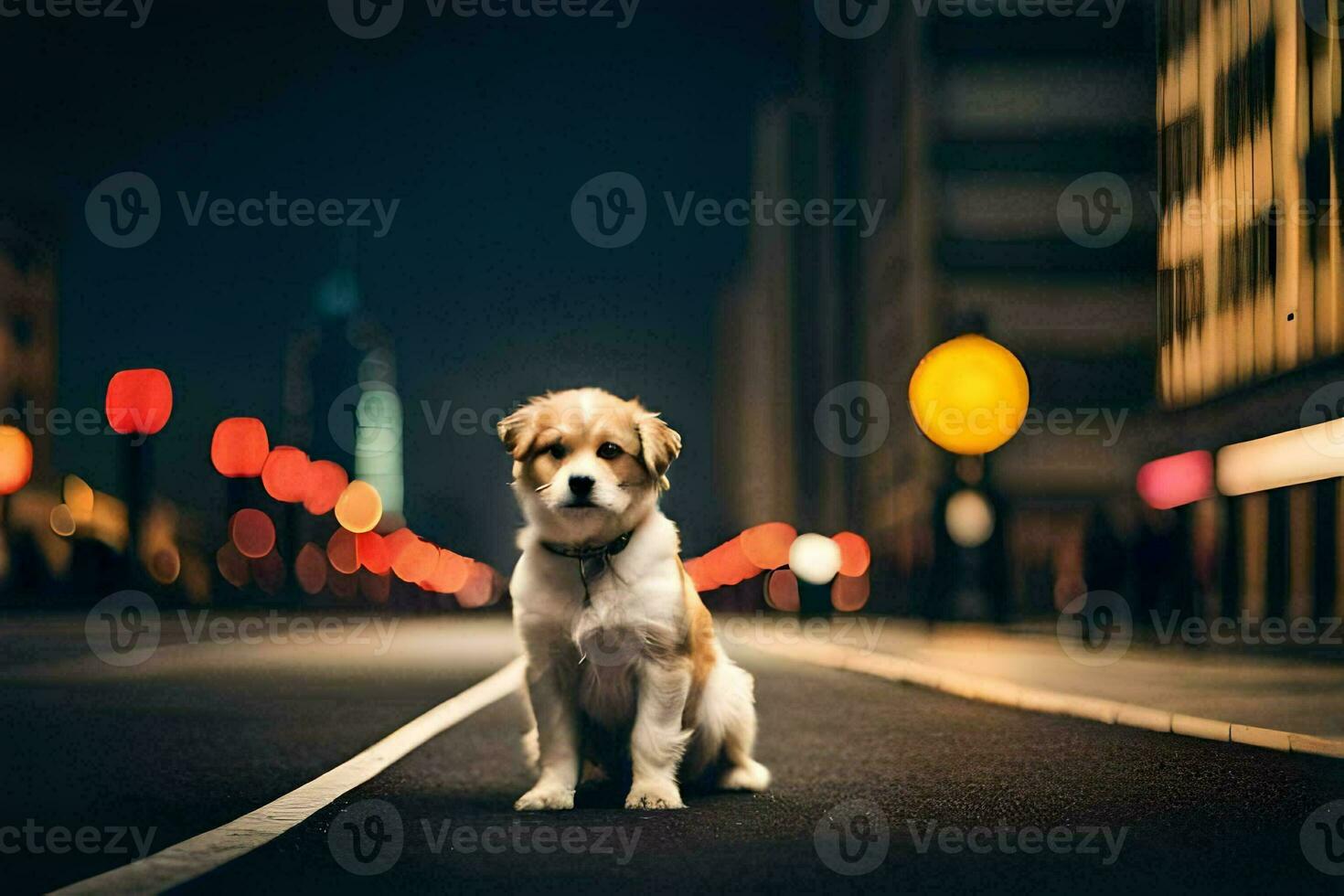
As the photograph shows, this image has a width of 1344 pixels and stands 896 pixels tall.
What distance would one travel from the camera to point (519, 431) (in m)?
6.41

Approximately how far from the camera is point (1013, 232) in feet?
213

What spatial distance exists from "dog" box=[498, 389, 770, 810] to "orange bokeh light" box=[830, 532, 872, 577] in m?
92.8

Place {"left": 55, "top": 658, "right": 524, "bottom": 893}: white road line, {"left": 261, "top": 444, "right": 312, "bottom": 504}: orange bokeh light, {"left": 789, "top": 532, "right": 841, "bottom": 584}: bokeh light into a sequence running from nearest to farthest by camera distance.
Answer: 1. {"left": 55, "top": 658, "right": 524, "bottom": 893}: white road line
2. {"left": 789, "top": 532, "right": 841, "bottom": 584}: bokeh light
3. {"left": 261, "top": 444, "right": 312, "bottom": 504}: orange bokeh light

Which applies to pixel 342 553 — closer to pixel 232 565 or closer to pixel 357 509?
pixel 357 509

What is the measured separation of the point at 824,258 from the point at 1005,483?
280 feet

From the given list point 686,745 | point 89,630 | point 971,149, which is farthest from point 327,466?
point 686,745

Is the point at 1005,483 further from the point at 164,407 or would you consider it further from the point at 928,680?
the point at 928,680

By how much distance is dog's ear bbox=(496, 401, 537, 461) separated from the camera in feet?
20.9

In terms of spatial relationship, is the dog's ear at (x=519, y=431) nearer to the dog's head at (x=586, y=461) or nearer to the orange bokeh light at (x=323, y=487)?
the dog's head at (x=586, y=461)

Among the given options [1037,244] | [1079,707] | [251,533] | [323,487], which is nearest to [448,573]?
[251,533]

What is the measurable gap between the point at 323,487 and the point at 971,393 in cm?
11411

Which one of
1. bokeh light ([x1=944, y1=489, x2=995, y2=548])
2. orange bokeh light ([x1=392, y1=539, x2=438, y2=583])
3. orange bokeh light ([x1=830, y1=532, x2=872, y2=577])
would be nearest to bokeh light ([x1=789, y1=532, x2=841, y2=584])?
bokeh light ([x1=944, y1=489, x2=995, y2=548])

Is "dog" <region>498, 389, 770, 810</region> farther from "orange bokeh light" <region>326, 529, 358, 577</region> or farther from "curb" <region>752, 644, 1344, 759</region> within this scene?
"orange bokeh light" <region>326, 529, 358, 577</region>

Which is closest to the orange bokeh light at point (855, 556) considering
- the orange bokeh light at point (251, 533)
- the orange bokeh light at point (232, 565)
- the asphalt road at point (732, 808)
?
the orange bokeh light at point (251, 533)
